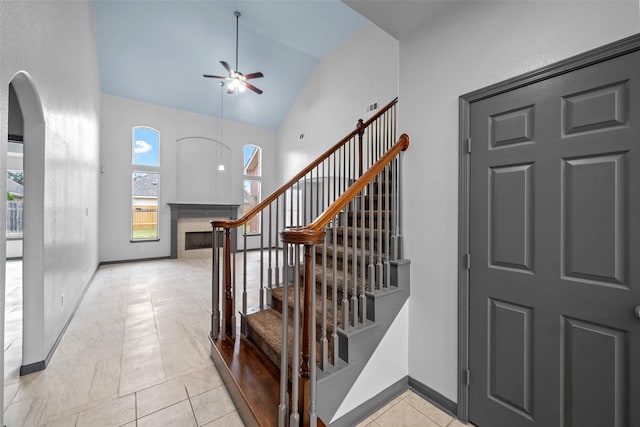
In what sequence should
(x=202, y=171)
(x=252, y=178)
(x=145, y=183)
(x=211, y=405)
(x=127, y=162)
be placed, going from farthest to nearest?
(x=252, y=178) < (x=202, y=171) < (x=145, y=183) < (x=127, y=162) < (x=211, y=405)

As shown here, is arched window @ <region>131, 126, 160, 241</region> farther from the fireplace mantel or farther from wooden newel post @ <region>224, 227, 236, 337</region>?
wooden newel post @ <region>224, 227, 236, 337</region>

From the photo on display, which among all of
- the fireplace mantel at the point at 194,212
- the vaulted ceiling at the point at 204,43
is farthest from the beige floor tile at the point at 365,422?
the fireplace mantel at the point at 194,212

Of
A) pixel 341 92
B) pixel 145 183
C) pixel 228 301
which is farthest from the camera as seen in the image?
pixel 145 183

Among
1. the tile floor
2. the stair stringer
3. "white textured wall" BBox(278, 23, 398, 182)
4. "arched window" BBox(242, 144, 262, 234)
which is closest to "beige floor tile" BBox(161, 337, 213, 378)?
the tile floor

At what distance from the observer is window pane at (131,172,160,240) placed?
689 centimetres

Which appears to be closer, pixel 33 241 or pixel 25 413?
pixel 25 413

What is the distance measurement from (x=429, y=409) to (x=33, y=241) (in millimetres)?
3295

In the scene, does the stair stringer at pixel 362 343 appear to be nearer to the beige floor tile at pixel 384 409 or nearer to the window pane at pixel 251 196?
the beige floor tile at pixel 384 409

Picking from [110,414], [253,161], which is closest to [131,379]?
[110,414]

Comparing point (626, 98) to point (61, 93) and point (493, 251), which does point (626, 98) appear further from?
point (61, 93)

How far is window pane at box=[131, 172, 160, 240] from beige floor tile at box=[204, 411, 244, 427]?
259 inches

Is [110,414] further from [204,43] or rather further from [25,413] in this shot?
[204,43]

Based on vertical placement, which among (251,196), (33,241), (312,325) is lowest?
(312,325)

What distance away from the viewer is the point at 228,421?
67.2 inches
